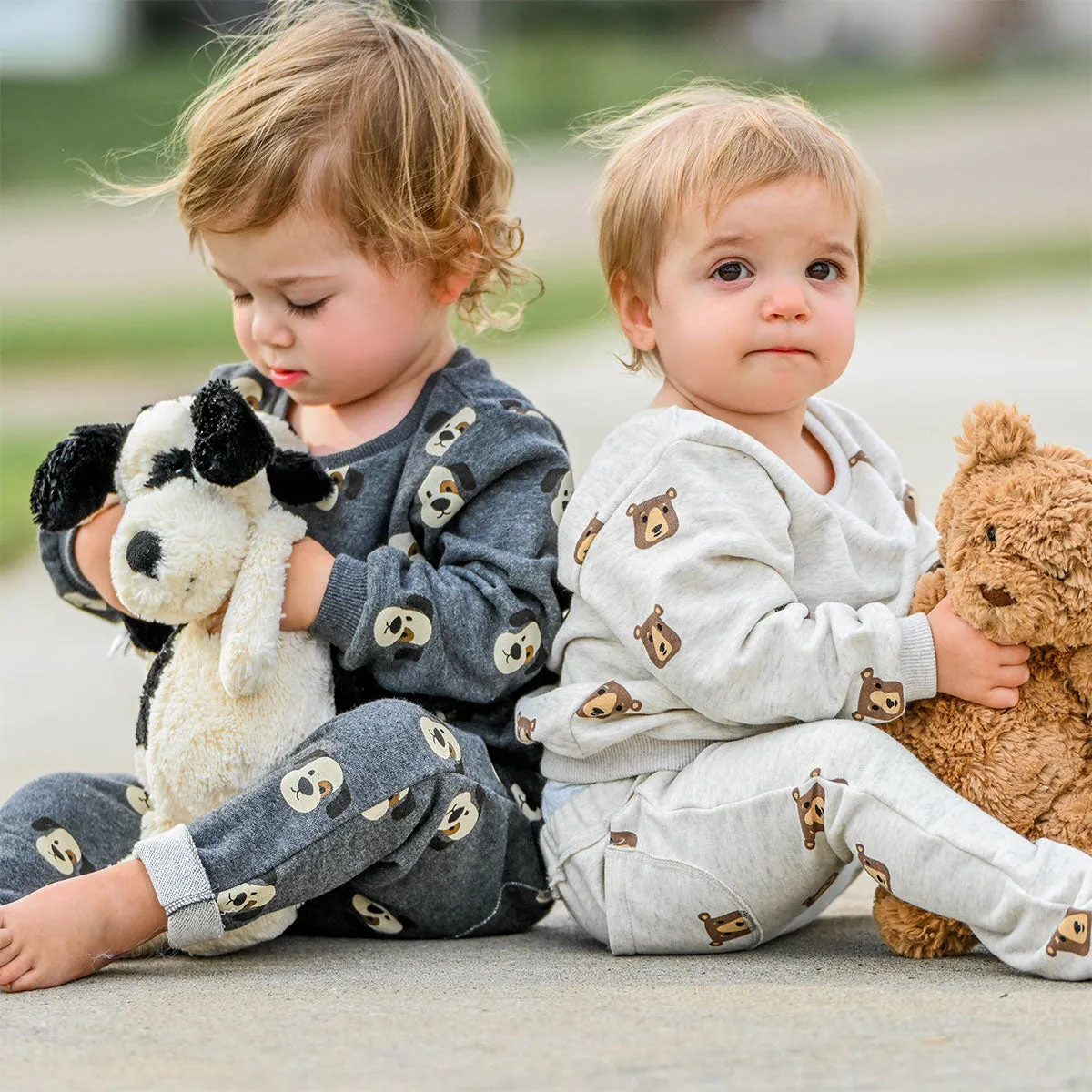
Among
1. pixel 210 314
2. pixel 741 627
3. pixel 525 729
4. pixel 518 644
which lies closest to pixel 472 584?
pixel 518 644

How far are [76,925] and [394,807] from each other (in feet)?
1.40

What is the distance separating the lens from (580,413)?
28.7 ft

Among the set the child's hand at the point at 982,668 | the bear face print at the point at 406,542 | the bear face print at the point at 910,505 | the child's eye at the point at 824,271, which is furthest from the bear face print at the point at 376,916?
the child's eye at the point at 824,271

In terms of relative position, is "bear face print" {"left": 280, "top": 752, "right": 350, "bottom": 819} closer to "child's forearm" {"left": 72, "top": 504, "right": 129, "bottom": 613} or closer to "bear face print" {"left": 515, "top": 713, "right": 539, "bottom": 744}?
"bear face print" {"left": 515, "top": 713, "right": 539, "bottom": 744}

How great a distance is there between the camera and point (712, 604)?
83.9 inches

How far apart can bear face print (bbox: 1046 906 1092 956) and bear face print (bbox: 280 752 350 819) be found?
2.94 ft

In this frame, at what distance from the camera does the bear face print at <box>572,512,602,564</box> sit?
2271 mm

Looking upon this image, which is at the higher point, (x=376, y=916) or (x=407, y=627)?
(x=407, y=627)

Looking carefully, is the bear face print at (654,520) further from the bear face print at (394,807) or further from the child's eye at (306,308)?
Result: the child's eye at (306,308)

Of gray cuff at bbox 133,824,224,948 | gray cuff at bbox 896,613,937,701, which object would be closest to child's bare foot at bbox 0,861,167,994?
gray cuff at bbox 133,824,224,948

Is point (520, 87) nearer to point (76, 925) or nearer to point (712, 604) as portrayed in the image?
point (712, 604)

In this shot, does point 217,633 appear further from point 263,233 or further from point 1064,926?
point 1064,926

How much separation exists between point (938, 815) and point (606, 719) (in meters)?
0.47

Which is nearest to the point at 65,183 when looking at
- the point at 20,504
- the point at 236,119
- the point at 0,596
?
the point at 20,504
